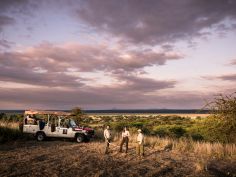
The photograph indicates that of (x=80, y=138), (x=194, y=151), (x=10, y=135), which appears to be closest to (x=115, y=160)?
(x=194, y=151)

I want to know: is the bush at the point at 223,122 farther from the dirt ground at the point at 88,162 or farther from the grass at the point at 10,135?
the grass at the point at 10,135

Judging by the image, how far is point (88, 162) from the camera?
18.6 metres

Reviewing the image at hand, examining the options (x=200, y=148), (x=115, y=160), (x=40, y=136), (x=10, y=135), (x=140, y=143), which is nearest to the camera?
(x=115, y=160)

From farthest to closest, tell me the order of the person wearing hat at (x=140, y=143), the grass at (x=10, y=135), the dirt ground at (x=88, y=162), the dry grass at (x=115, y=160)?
the grass at (x=10, y=135)
the person wearing hat at (x=140, y=143)
the dry grass at (x=115, y=160)
the dirt ground at (x=88, y=162)

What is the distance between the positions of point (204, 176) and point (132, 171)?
11.0 feet

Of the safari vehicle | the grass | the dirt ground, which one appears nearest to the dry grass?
the dirt ground

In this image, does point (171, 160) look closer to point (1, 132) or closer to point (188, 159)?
point (188, 159)

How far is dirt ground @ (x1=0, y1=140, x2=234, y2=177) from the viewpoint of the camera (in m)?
16.3

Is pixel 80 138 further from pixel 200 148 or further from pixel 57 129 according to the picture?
pixel 200 148

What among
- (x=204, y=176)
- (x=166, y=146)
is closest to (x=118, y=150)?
(x=166, y=146)

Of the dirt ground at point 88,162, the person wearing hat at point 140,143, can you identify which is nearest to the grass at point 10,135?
the dirt ground at point 88,162

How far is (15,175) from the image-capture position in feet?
49.2

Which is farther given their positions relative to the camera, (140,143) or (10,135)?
(10,135)

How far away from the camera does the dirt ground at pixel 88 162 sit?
640 inches
